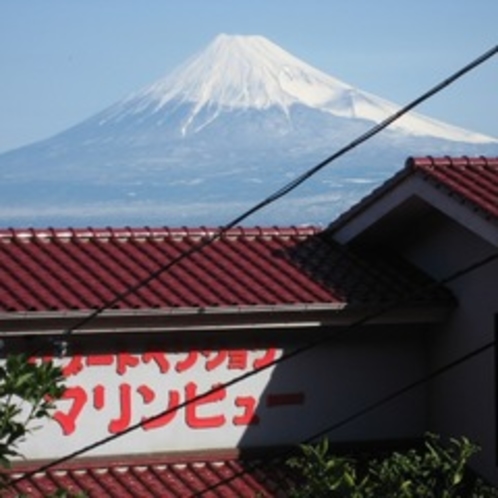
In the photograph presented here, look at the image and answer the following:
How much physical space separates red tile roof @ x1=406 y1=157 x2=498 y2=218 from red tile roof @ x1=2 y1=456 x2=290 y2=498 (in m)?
3.44

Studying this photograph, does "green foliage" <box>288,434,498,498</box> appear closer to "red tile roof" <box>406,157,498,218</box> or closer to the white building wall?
the white building wall

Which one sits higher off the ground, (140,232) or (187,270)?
(140,232)

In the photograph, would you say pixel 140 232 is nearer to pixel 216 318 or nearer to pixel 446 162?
pixel 216 318

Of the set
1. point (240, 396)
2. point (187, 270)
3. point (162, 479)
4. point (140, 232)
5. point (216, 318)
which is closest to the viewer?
point (162, 479)

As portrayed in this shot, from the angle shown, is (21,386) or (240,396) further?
(240,396)

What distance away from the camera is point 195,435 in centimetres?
1611

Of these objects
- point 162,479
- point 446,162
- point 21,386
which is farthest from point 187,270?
point 21,386

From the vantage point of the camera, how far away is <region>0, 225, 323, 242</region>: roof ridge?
675 inches

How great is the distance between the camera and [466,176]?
16328 mm

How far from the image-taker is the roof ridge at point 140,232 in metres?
17.2

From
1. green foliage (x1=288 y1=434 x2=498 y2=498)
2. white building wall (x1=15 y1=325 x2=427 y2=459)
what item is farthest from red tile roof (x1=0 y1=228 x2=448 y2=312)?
green foliage (x1=288 y1=434 x2=498 y2=498)

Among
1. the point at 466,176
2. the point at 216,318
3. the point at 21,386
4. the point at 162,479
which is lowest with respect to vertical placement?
the point at 162,479

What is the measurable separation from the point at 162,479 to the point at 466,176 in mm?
4554

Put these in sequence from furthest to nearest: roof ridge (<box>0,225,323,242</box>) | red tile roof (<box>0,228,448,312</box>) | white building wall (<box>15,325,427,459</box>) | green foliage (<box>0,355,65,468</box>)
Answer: roof ridge (<box>0,225,323,242</box>)
red tile roof (<box>0,228,448,312</box>)
white building wall (<box>15,325,427,459</box>)
green foliage (<box>0,355,65,468</box>)
